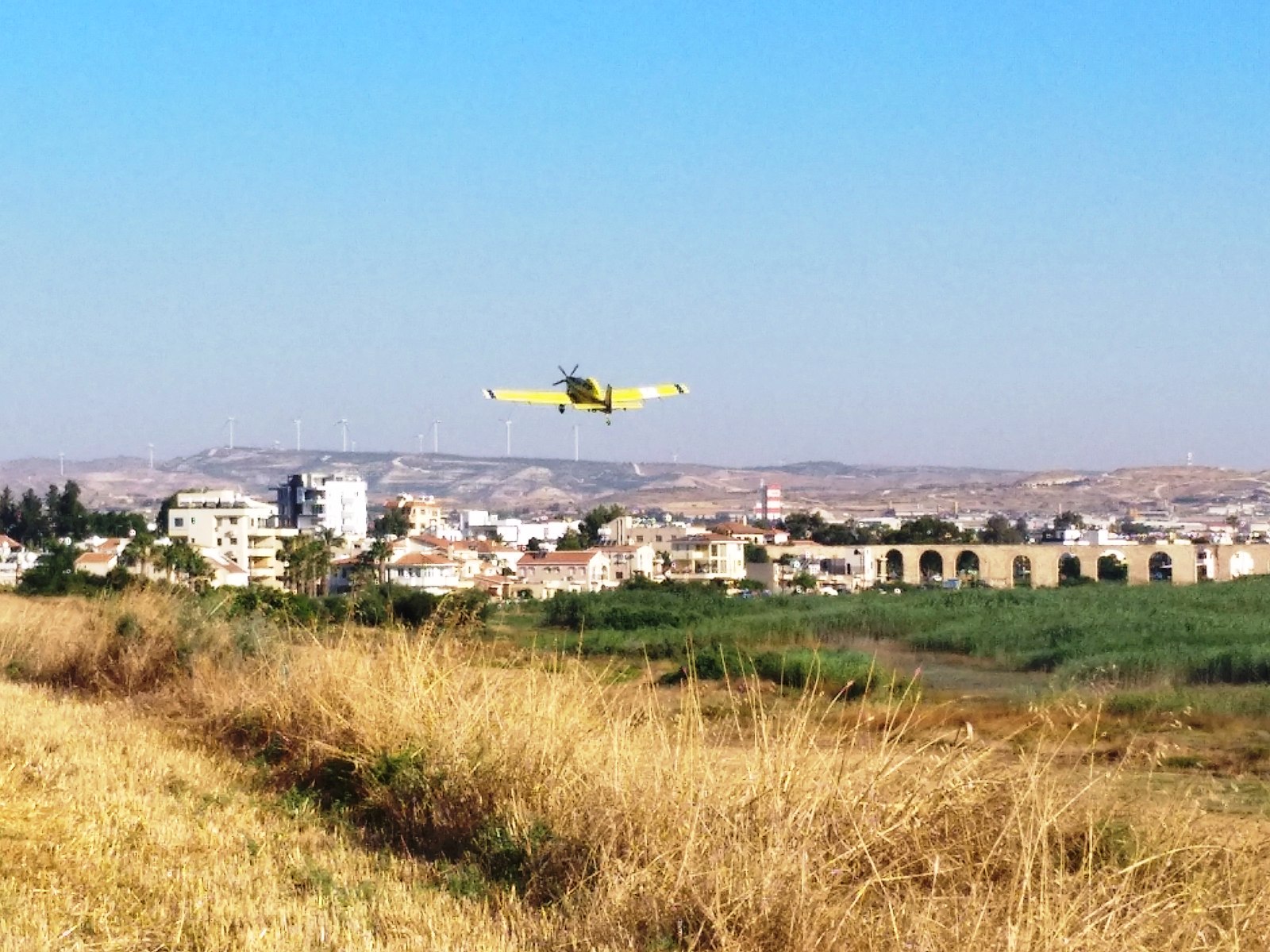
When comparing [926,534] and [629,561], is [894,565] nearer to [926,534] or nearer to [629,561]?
[926,534]

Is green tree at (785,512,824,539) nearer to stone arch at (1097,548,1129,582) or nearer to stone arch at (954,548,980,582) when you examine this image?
stone arch at (954,548,980,582)

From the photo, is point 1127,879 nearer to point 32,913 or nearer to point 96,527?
point 32,913

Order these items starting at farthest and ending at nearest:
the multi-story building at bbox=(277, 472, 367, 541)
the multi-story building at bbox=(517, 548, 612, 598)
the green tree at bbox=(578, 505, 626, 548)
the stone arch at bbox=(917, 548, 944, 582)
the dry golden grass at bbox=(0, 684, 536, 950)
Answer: the multi-story building at bbox=(277, 472, 367, 541)
the green tree at bbox=(578, 505, 626, 548)
the stone arch at bbox=(917, 548, 944, 582)
the multi-story building at bbox=(517, 548, 612, 598)
the dry golden grass at bbox=(0, 684, 536, 950)

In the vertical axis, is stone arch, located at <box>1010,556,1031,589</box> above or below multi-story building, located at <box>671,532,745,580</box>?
below

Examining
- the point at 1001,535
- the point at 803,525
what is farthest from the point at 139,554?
the point at 1001,535

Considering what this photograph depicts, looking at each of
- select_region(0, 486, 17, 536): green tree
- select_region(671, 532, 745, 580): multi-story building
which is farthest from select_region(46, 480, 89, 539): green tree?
select_region(671, 532, 745, 580): multi-story building

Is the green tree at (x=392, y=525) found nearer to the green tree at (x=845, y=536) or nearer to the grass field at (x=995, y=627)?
the green tree at (x=845, y=536)

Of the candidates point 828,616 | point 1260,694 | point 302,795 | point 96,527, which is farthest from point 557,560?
point 302,795
